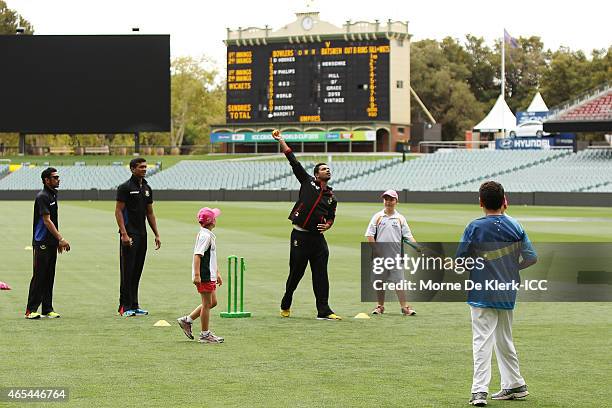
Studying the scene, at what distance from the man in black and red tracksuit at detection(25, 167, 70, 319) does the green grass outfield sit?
1.49ft

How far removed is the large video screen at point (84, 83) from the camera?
80312mm

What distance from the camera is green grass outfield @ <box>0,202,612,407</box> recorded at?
10023 millimetres

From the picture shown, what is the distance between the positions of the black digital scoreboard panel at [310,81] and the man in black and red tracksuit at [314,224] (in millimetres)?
70370

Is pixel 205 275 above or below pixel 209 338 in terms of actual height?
above

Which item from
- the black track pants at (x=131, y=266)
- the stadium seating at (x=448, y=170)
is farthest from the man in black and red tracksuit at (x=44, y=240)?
the stadium seating at (x=448, y=170)

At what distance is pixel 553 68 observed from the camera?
120 metres

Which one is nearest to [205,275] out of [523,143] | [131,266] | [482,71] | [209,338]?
[209,338]

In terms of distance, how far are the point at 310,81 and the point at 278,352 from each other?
74.9m

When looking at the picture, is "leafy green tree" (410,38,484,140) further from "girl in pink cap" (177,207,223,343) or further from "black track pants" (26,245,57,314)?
"girl in pink cap" (177,207,223,343)

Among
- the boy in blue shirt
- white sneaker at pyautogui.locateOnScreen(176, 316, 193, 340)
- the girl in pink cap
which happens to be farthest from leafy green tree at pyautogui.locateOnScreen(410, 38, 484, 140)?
the boy in blue shirt

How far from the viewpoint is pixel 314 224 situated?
15.0 m

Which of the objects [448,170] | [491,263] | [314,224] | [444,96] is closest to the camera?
[491,263]

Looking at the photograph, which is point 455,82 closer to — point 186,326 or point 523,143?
point 523,143

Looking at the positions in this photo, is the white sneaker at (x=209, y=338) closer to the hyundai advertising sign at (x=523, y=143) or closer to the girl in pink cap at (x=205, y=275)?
the girl in pink cap at (x=205, y=275)
